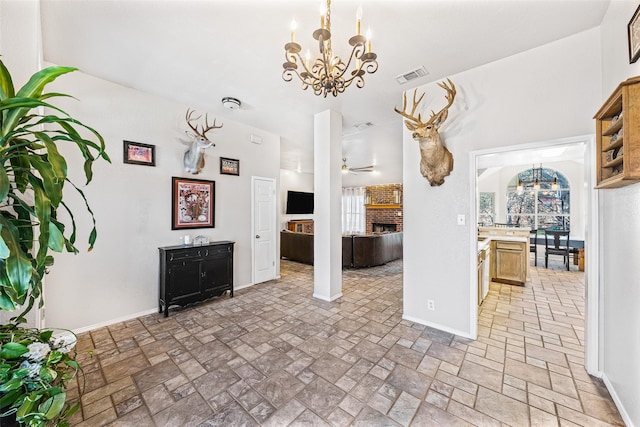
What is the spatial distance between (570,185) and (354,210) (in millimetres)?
6764

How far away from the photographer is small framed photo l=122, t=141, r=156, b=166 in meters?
3.22

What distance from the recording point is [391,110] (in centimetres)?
376

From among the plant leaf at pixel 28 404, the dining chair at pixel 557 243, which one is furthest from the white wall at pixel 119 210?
the dining chair at pixel 557 243

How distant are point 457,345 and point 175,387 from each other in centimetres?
262

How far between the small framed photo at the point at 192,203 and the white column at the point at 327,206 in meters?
1.70

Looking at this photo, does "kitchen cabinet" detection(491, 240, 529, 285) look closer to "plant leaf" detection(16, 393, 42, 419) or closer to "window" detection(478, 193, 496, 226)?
"window" detection(478, 193, 496, 226)

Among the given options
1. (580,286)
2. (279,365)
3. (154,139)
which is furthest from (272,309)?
(580,286)

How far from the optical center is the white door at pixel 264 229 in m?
4.73

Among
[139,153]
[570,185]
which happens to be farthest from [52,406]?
[570,185]

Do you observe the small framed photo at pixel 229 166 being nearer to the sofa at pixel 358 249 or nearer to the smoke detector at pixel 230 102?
the smoke detector at pixel 230 102

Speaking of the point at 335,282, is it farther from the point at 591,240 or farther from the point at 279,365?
the point at 591,240

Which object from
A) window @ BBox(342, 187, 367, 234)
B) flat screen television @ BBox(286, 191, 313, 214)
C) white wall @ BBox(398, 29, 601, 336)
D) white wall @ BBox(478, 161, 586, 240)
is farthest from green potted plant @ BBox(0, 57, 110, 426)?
white wall @ BBox(478, 161, 586, 240)

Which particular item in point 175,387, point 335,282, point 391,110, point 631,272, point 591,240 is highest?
point 391,110

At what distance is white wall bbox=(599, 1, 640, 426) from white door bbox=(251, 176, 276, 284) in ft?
14.4
